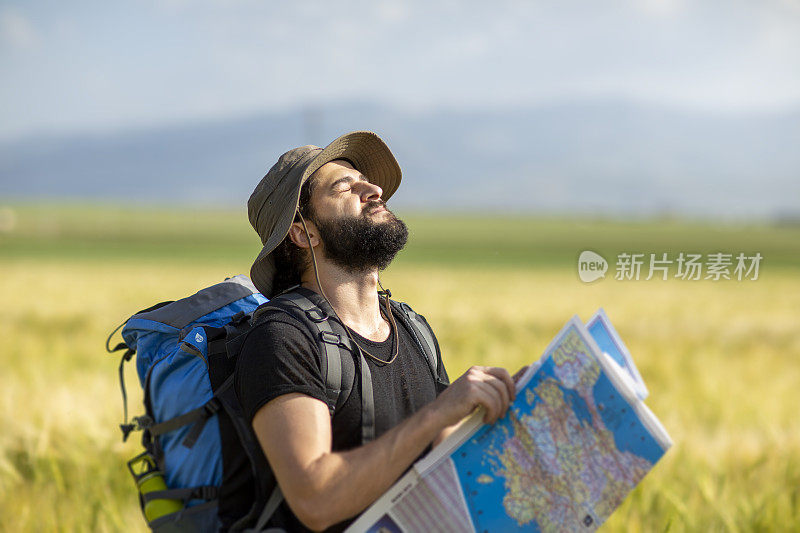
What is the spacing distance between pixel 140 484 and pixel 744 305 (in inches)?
737

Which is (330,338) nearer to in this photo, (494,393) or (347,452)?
(347,452)

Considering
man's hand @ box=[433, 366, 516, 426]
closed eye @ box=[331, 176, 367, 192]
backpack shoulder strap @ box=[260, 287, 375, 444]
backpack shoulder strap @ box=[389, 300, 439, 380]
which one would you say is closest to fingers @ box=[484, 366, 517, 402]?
man's hand @ box=[433, 366, 516, 426]

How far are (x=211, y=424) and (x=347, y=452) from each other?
496 millimetres

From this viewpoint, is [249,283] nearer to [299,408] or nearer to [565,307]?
[299,408]

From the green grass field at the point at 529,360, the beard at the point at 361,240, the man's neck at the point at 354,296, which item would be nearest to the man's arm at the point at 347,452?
the man's neck at the point at 354,296

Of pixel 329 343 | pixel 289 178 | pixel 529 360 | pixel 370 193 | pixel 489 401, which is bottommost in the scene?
pixel 529 360

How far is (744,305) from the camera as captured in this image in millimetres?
18906

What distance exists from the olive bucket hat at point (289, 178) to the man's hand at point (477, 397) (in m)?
0.81

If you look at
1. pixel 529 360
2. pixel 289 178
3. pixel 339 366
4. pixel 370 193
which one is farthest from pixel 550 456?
pixel 529 360

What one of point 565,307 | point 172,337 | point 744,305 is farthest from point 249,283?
point 744,305

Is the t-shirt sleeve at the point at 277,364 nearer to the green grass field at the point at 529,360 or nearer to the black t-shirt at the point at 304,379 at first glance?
the black t-shirt at the point at 304,379

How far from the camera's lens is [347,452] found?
86.4 inches

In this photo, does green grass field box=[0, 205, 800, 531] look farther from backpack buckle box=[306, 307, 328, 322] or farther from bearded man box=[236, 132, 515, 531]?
backpack buckle box=[306, 307, 328, 322]

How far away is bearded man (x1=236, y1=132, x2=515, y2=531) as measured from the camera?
2166 millimetres
